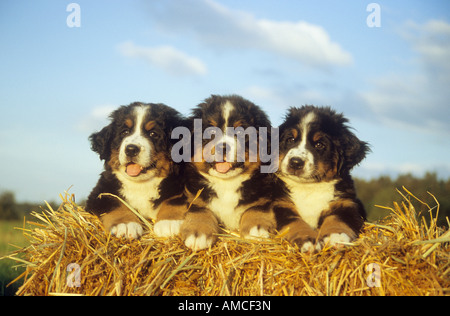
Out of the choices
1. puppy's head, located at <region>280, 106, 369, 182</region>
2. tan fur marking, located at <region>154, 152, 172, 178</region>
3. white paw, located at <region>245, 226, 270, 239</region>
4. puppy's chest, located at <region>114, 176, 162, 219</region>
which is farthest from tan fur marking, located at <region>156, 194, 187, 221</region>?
puppy's head, located at <region>280, 106, 369, 182</region>

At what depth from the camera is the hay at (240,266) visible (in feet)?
10.5

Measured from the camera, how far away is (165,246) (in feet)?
11.7

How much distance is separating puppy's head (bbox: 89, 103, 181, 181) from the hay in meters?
0.70

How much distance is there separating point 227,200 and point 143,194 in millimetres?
899

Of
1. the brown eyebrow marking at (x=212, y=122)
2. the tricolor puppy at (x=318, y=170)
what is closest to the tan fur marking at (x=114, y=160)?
the brown eyebrow marking at (x=212, y=122)

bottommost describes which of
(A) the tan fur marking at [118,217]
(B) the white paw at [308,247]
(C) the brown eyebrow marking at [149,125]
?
(B) the white paw at [308,247]

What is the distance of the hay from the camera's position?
126 inches

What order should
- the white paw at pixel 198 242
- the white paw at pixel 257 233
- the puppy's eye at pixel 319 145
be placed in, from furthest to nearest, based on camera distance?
the puppy's eye at pixel 319 145 < the white paw at pixel 257 233 < the white paw at pixel 198 242

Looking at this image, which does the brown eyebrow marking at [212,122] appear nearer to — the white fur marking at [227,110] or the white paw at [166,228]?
the white fur marking at [227,110]

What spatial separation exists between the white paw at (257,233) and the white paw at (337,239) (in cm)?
53

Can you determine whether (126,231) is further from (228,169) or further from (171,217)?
(228,169)

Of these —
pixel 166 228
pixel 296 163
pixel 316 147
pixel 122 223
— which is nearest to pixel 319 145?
pixel 316 147
